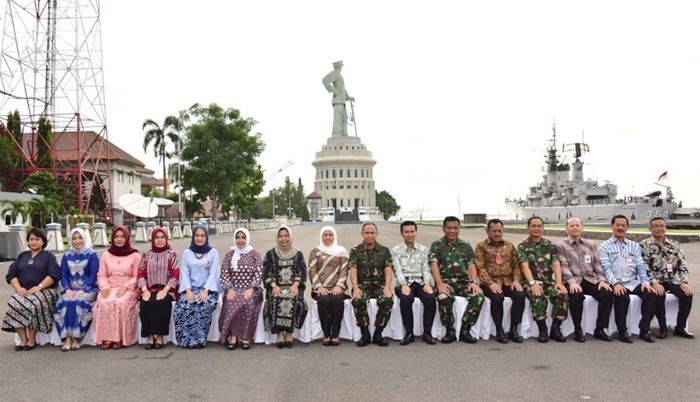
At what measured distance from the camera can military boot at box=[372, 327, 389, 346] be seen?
6.85 meters

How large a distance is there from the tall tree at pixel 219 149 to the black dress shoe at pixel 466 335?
134 feet

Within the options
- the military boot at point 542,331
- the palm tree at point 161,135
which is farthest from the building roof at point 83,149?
the military boot at point 542,331

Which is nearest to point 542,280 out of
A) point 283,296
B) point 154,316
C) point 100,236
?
point 283,296

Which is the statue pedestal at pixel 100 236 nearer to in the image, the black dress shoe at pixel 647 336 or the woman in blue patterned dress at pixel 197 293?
the woman in blue patterned dress at pixel 197 293

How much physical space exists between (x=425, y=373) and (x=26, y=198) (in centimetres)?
3218

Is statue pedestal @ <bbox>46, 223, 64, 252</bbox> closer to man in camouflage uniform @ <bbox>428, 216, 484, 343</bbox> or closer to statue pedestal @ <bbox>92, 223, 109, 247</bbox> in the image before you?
statue pedestal @ <bbox>92, 223, 109, 247</bbox>

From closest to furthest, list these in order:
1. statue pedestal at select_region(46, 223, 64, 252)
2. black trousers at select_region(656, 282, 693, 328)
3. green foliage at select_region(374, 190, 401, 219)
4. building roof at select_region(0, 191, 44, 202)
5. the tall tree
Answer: black trousers at select_region(656, 282, 693, 328) < statue pedestal at select_region(46, 223, 64, 252) < building roof at select_region(0, 191, 44, 202) < the tall tree < green foliage at select_region(374, 190, 401, 219)

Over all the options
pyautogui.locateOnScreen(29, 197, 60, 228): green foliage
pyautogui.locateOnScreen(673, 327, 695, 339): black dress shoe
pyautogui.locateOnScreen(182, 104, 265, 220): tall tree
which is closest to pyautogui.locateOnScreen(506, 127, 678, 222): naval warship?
pyautogui.locateOnScreen(182, 104, 265, 220): tall tree

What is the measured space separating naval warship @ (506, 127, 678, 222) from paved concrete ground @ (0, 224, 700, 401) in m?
59.9

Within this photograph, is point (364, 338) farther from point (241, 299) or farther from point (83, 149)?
point (83, 149)

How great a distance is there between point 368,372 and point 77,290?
3536 mm

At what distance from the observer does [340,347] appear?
22.4 ft

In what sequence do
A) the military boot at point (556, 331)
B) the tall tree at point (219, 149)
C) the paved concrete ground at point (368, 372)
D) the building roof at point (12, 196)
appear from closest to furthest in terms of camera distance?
the paved concrete ground at point (368, 372) → the military boot at point (556, 331) → the building roof at point (12, 196) → the tall tree at point (219, 149)

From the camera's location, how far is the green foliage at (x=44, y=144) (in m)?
41.1
